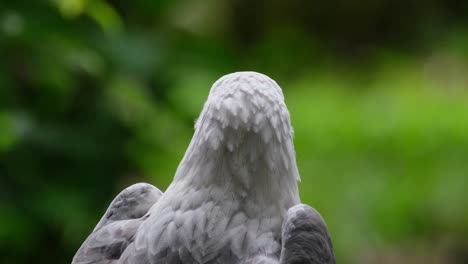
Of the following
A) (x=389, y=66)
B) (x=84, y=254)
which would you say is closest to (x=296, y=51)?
(x=389, y=66)

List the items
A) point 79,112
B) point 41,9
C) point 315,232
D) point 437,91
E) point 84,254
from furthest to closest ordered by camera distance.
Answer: point 437,91, point 79,112, point 41,9, point 84,254, point 315,232

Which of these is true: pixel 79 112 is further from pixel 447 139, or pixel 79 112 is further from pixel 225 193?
pixel 225 193

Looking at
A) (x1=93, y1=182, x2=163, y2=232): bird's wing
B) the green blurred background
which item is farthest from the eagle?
the green blurred background

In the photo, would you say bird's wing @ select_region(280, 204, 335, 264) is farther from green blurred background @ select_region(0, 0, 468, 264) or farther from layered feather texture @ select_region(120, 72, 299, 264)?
green blurred background @ select_region(0, 0, 468, 264)

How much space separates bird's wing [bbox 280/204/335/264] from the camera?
4.13 ft

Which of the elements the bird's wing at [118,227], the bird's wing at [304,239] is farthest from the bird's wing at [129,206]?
the bird's wing at [304,239]

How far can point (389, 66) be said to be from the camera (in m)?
5.51

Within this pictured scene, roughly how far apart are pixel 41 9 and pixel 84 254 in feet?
7.12

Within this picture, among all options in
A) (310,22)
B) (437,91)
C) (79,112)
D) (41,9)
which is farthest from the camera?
(310,22)

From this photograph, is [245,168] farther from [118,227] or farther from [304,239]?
[118,227]

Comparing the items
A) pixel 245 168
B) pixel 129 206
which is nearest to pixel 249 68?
pixel 129 206

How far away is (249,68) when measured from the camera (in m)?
5.11

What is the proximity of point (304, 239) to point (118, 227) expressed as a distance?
0.38 m

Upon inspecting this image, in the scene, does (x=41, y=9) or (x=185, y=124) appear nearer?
(x=41, y=9)
